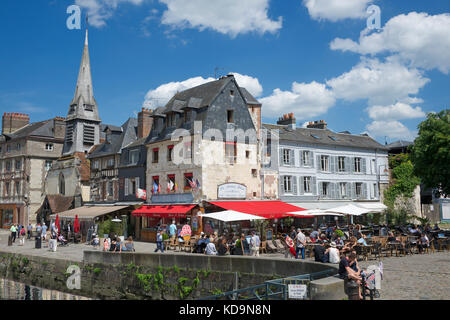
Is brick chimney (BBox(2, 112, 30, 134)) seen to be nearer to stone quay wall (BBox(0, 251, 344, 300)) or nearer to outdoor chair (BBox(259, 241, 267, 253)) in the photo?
stone quay wall (BBox(0, 251, 344, 300))

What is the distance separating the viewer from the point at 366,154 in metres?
34.5

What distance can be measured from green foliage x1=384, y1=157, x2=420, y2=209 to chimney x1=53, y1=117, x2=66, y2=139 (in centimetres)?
3164

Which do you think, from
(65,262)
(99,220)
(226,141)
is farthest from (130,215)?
(65,262)

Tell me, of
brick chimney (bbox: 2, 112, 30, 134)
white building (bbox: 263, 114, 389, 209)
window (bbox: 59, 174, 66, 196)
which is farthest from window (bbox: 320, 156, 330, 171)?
brick chimney (bbox: 2, 112, 30, 134)

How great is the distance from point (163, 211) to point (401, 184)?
21.1 m

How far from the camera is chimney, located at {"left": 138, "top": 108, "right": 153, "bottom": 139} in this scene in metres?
31.1

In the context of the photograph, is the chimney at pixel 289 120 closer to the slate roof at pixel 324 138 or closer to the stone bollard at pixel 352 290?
the slate roof at pixel 324 138

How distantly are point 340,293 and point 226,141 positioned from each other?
18200 mm

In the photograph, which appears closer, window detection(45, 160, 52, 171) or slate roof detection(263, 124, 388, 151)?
slate roof detection(263, 124, 388, 151)

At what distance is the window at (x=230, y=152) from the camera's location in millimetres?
25703

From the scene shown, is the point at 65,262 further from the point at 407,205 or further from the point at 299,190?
the point at 407,205

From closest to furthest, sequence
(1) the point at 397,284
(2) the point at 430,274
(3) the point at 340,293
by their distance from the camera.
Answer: (3) the point at 340,293 → (1) the point at 397,284 → (2) the point at 430,274

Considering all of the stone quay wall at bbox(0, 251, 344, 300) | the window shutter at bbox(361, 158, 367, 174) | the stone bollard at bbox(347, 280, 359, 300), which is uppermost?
the window shutter at bbox(361, 158, 367, 174)

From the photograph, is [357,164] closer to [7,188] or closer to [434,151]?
[434,151]
